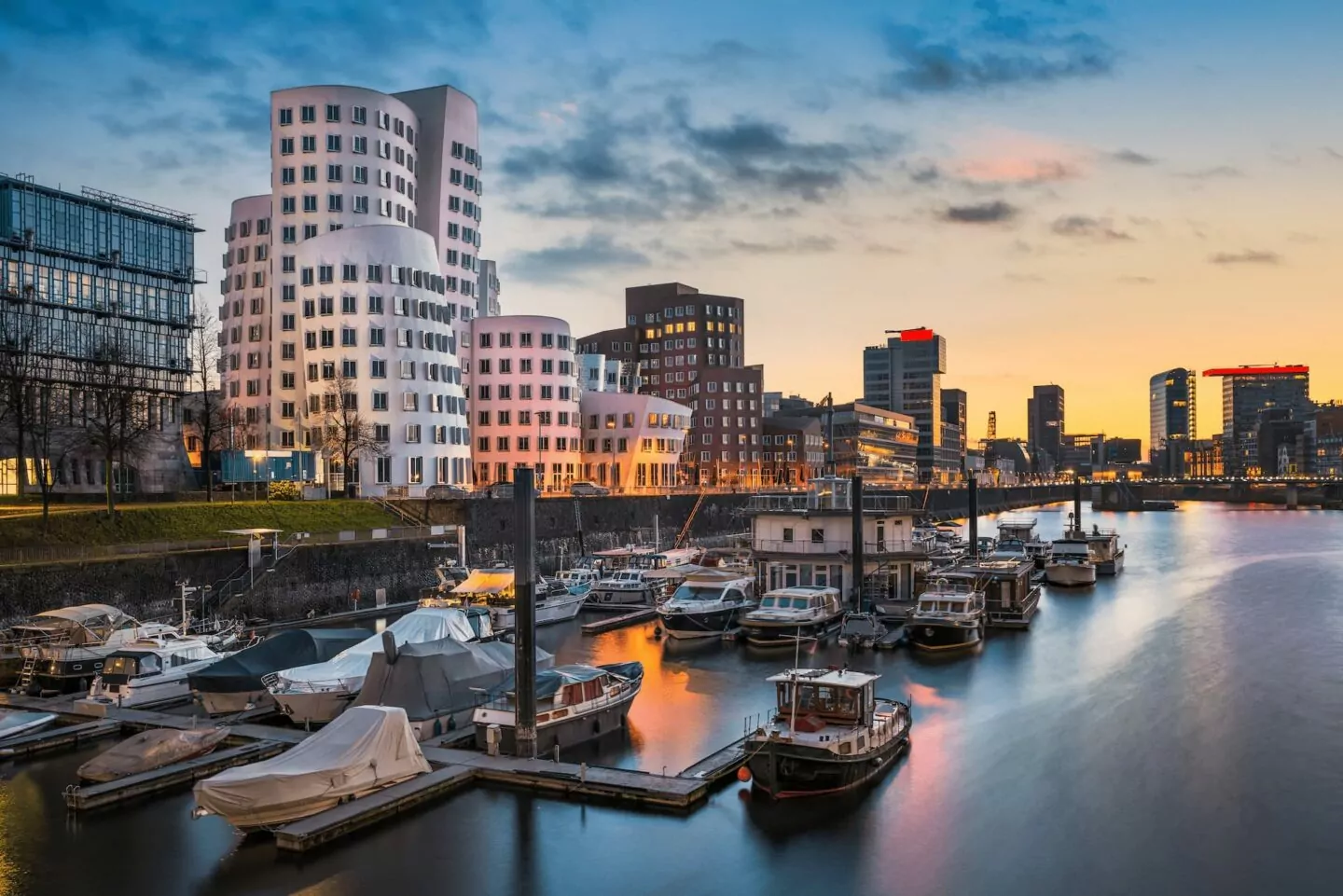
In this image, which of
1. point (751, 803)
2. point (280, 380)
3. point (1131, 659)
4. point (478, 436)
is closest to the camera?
point (751, 803)

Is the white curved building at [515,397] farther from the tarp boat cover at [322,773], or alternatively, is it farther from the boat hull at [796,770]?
the boat hull at [796,770]

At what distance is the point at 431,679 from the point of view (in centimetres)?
3678

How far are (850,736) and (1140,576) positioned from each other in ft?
271

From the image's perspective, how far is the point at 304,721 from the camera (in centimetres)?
3822

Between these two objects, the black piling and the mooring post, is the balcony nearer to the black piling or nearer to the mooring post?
the black piling

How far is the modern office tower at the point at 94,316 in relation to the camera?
94.2m

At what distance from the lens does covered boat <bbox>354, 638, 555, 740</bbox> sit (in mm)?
35906

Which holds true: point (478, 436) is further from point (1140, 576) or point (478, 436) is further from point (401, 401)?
point (1140, 576)

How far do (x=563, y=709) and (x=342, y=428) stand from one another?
7429 cm

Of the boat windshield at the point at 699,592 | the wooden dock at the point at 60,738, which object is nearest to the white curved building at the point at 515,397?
the boat windshield at the point at 699,592

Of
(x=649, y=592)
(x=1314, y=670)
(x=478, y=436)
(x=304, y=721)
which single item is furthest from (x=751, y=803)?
(x=478, y=436)

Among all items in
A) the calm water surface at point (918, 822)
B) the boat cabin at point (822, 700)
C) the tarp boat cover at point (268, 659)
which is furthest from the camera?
the tarp boat cover at point (268, 659)

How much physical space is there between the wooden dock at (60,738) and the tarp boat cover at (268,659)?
307 cm

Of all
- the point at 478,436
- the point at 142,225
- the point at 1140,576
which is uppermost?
the point at 142,225
